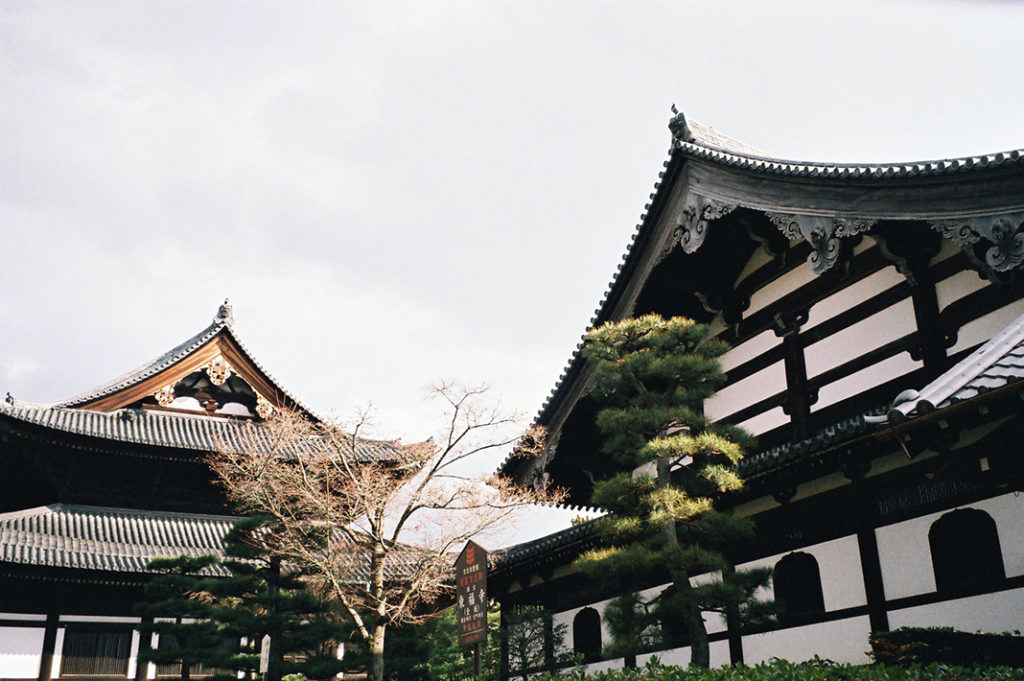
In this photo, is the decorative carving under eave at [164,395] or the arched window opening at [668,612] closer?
the arched window opening at [668,612]

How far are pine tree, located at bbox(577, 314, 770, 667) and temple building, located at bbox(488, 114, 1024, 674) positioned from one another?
65 centimetres

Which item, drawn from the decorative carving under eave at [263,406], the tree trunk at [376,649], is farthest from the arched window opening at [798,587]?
the decorative carving under eave at [263,406]

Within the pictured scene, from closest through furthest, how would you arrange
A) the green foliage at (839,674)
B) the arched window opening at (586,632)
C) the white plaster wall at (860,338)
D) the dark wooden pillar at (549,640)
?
1. the green foliage at (839,674)
2. the white plaster wall at (860,338)
3. the arched window opening at (586,632)
4. the dark wooden pillar at (549,640)

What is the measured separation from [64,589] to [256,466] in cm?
691

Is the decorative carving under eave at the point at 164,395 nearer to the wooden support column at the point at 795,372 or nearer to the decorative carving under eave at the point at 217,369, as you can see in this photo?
the decorative carving under eave at the point at 217,369

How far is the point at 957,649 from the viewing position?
938 cm

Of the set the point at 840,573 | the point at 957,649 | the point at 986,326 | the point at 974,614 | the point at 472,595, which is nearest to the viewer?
the point at 957,649

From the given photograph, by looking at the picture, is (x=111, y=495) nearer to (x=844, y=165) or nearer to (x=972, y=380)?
(x=844, y=165)

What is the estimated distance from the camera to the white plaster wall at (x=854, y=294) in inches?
520

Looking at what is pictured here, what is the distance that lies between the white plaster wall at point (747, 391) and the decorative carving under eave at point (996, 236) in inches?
169

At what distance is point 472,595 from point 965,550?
→ 6996 millimetres

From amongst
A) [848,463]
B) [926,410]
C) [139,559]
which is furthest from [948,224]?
[139,559]

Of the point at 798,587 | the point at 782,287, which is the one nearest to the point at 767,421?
the point at 782,287

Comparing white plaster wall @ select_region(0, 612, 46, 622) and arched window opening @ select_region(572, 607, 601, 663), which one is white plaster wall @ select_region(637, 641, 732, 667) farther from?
white plaster wall @ select_region(0, 612, 46, 622)
